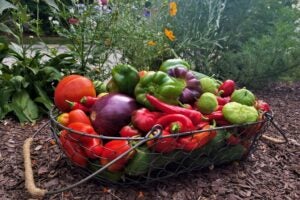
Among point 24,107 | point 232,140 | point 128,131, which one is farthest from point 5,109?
point 232,140

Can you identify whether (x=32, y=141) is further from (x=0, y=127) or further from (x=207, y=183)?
(x=207, y=183)

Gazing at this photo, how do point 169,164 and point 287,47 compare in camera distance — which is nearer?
point 169,164

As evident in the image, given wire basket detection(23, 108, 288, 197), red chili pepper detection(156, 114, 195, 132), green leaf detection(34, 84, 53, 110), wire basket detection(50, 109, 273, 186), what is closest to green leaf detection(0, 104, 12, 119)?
green leaf detection(34, 84, 53, 110)

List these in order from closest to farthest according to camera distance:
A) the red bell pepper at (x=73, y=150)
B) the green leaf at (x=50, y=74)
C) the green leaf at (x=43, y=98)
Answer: the red bell pepper at (x=73, y=150) → the green leaf at (x=43, y=98) → the green leaf at (x=50, y=74)

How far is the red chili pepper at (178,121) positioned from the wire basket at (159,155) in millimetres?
34

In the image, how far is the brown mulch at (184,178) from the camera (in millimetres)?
1789

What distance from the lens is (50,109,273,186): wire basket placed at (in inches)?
65.5

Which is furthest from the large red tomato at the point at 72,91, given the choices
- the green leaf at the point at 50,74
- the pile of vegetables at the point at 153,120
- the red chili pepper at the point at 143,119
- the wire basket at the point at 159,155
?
the green leaf at the point at 50,74

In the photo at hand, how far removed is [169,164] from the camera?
5.94 feet

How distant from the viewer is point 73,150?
1797 millimetres

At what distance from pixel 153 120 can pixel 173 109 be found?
104mm

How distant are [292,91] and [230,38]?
0.80m

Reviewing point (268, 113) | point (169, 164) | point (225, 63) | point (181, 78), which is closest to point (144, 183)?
point (169, 164)

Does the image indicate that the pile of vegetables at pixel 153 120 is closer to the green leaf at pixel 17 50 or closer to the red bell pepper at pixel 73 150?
the red bell pepper at pixel 73 150
